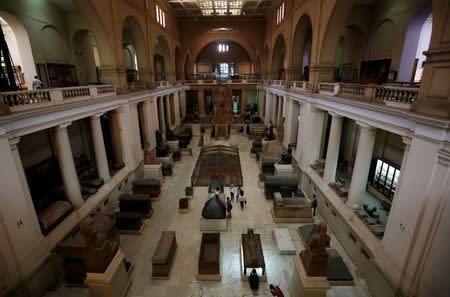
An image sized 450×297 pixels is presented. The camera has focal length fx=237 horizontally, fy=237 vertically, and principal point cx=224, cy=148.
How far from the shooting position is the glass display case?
10.7 m

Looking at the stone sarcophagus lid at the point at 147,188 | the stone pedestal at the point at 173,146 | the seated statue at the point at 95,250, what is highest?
the seated statue at the point at 95,250

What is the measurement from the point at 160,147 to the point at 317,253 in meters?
14.6

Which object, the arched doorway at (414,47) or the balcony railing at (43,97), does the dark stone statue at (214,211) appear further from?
the arched doorway at (414,47)

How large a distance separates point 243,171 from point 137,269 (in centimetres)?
951

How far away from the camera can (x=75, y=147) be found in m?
14.1

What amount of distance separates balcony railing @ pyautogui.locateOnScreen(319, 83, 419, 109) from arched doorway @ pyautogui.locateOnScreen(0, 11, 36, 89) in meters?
15.3

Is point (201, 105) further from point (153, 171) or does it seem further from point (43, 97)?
point (43, 97)

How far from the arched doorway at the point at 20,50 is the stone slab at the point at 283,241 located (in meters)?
14.0

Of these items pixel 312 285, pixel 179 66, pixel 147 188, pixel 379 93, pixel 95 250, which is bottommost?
pixel 147 188

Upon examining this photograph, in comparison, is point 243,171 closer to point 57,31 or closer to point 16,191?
point 16,191

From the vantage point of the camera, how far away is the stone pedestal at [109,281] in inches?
240

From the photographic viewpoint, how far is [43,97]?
27.0ft

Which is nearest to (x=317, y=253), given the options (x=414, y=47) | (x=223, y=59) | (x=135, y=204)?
(x=135, y=204)

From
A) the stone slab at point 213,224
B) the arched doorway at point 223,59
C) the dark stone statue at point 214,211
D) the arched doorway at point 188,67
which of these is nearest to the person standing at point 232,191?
the dark stone statue at point 214,211
